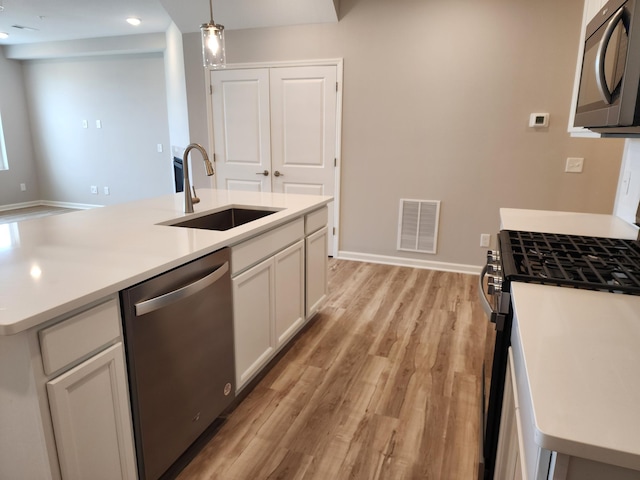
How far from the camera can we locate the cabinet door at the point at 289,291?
245cm

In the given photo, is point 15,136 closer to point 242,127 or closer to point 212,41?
point 242,127

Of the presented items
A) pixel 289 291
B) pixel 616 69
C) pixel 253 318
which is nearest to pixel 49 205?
pixel 289 291

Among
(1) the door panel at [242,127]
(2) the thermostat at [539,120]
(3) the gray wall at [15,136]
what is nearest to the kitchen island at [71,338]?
(1) the door panel at [242,127]

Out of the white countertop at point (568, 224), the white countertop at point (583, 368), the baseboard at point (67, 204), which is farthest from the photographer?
the baseboard at point (67, 204)

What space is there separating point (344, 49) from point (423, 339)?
2901 mm

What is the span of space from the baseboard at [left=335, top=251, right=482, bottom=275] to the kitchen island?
2812mm

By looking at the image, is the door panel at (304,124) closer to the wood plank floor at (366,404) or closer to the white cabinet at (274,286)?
the white cabinet at (274,286)

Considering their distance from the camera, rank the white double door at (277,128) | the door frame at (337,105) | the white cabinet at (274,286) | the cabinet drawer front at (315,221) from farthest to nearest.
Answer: the white double door at (277,128) → the door frame at (337,105) → the cabinet drawer front at (315,221) → the white cabinet at (274,286)

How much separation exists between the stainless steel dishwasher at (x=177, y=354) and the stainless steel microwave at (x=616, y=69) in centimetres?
149

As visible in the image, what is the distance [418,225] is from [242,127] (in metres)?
2.20

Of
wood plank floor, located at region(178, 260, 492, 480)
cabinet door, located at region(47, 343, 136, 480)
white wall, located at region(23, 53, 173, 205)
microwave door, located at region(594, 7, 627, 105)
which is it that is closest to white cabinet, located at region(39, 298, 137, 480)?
cabinet door, located at region(47, 343, 136, 480)

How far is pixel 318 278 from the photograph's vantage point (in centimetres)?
303

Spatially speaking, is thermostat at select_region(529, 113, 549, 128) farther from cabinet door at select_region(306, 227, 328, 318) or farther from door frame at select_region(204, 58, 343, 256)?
cabinet door at select_region(306, 227, 328, 318)

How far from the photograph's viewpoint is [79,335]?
1.21 meters
